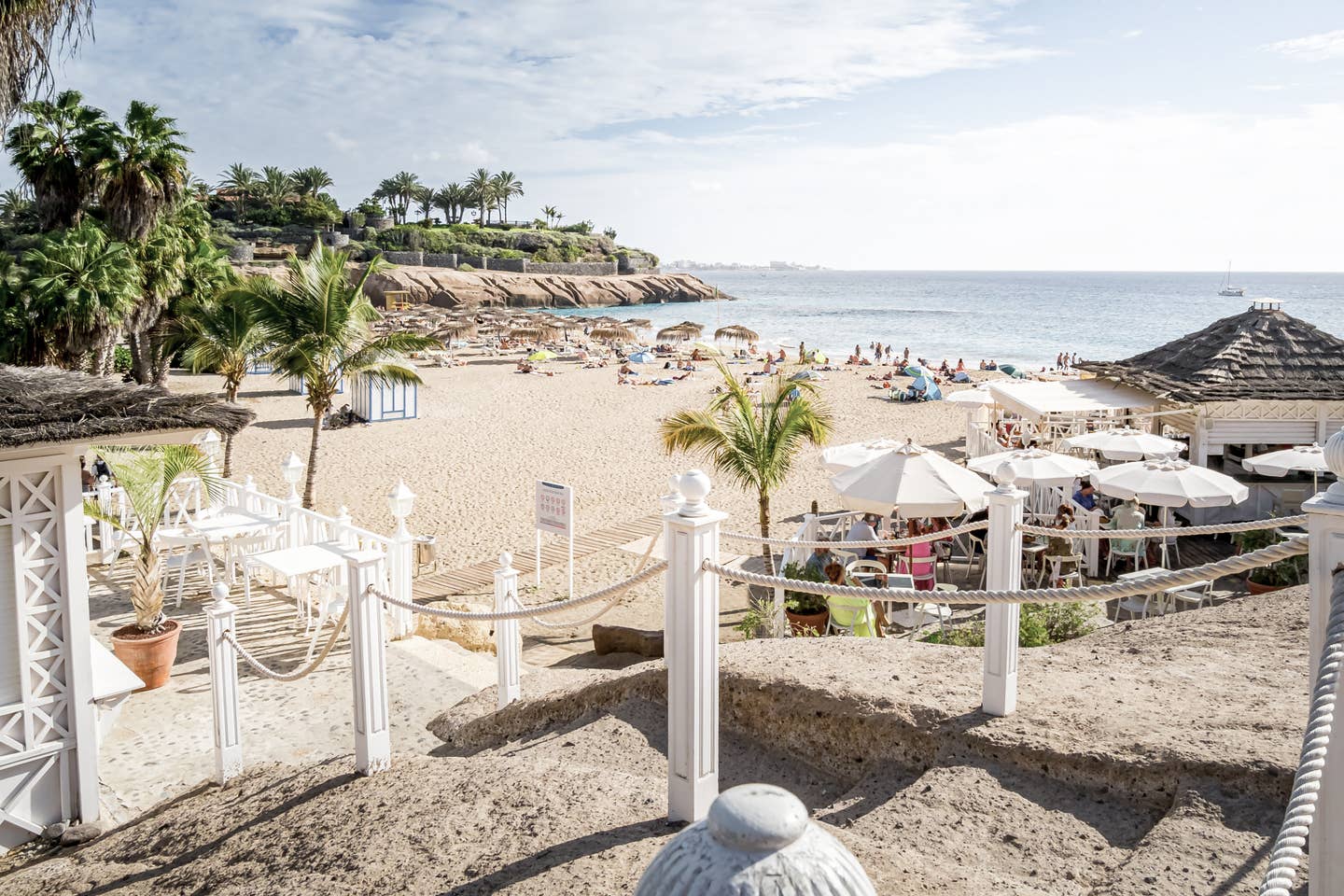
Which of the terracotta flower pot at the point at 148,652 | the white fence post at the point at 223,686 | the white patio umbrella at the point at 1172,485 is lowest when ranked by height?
the terracotta flower pot at the point at 148,652

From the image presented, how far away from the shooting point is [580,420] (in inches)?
1083

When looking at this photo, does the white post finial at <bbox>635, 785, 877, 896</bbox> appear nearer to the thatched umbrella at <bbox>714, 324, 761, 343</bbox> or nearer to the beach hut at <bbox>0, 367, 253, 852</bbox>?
the beach hut at <bbox>0, 367, 253, 852</bbox>

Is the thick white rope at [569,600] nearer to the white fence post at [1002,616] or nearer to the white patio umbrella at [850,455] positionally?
the white fence post at [1002,616]

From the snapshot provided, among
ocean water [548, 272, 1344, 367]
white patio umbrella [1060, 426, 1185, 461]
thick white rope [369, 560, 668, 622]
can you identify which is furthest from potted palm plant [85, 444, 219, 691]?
ocean water [548, 272, 1344, 367]

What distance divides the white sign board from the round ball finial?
766 centimetres

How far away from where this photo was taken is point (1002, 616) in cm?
423

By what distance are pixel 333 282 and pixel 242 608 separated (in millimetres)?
5982

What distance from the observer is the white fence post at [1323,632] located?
1.97 metres

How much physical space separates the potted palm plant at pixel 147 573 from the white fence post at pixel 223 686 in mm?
2141

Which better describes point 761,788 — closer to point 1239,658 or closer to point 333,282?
point 1239,658

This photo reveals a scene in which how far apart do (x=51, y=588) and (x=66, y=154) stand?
20.7 meters

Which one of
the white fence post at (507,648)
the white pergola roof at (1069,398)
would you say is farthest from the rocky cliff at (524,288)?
the white fence post at (507,648)

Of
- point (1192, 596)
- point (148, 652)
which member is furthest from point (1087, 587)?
point (148, 652)

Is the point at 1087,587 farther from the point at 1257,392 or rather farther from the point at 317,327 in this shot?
the point at 317,327
